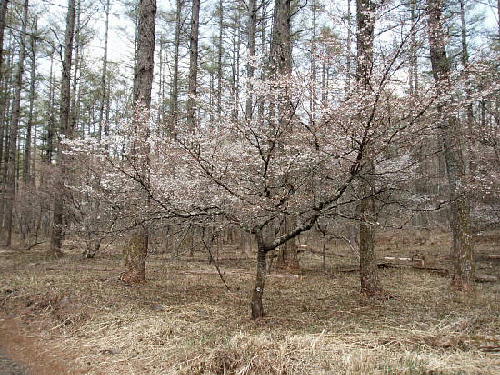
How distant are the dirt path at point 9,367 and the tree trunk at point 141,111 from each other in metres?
2.82

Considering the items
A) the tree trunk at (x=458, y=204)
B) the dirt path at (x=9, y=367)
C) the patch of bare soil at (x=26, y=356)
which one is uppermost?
the tree trunk at (x=458, y=204)

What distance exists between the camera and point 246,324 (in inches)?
209

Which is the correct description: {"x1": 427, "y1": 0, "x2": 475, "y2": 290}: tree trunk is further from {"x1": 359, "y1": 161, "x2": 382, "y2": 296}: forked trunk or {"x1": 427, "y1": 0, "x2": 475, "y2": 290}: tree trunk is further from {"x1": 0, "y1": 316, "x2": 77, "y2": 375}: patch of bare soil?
{"x1": 0, "y1": 316, "x2": 77, "y2": 375}: patch of bare soil

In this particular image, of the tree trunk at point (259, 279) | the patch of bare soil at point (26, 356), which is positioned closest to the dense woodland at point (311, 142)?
the tree trunk at point (259, 279)

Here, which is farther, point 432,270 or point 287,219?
point 432,270

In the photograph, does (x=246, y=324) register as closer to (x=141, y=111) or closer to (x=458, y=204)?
(x=141, y=111)

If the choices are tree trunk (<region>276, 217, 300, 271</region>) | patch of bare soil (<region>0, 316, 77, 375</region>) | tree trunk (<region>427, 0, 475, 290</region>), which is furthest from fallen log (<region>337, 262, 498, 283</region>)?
patch of bare soil (<region>0, 316, 77, 375</region>)

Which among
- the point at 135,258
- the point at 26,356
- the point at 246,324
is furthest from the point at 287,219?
the point at 26,356

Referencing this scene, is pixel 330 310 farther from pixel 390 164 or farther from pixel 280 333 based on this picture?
pixel 390 164

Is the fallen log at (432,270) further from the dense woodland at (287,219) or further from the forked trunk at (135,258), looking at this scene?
the forked trunk at (135,258)

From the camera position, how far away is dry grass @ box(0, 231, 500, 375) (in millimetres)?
3871

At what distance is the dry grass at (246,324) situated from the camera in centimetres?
387

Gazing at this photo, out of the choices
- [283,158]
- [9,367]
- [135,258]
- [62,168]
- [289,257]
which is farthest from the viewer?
[62,168]

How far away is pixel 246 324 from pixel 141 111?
4.43 metres
